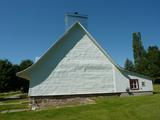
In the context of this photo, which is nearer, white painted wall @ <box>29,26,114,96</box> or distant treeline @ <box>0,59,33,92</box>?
white painted wall @ <box>29,26,114,96</box>

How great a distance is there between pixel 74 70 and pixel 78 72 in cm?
42

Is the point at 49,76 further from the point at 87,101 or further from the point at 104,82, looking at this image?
the point at 104,82

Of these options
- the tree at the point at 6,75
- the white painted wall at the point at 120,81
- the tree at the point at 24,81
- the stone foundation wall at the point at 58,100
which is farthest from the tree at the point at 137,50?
the stone foundation wall at the point at 58,100

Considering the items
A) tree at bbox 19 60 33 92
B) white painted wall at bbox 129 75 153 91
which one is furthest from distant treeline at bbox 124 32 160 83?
white painted wall at bbox 129 75 153 91

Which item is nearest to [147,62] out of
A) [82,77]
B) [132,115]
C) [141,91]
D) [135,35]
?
[135,35]

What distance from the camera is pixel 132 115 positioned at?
10766 millimetres

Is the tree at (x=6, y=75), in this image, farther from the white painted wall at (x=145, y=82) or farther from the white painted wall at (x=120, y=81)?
the white painted wall at (x=145, y=82)

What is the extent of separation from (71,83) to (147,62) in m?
44.3

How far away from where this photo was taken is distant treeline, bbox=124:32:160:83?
5578cm

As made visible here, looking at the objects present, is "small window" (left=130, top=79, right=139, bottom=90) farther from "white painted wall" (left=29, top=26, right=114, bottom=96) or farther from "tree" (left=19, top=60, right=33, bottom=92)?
"tree" (left=19, top=60, right=33, bottom=92)

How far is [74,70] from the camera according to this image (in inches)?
733

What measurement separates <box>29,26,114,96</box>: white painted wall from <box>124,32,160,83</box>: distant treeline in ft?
125

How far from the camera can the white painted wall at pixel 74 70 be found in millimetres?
17391

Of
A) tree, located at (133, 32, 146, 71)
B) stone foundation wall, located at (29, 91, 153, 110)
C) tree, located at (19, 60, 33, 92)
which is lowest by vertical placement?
stone foundation wall, located at (29, 91, 153, 110)
